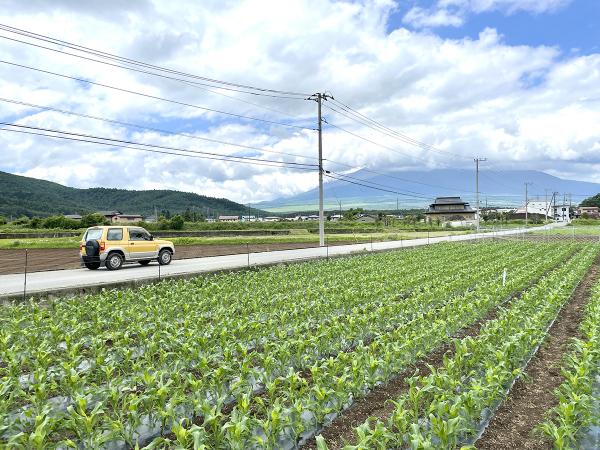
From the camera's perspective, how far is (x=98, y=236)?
2014 cm

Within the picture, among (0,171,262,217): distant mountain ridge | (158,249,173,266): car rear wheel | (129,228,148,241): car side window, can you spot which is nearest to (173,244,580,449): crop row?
(129,228,148,241): car side window

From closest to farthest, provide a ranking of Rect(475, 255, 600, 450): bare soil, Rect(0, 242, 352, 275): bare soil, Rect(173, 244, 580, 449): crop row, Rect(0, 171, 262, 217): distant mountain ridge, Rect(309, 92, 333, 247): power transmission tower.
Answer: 1. Rect(173, 244, 580, 449): crop row
2. Rect(475, 255, 600, 450): bare soil
3. Rect(0, 242, 352, 275): bare soil
4. Rect(309, 92, 333, 247): power transmission tower
5. Rect(0, 171, 262, 217): distant mountain ridge

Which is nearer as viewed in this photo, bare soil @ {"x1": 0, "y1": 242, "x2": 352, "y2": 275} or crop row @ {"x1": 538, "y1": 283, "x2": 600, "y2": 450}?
crop row @ {"x1": 538, "y1": 283, "x2": 600, "y2": 450}

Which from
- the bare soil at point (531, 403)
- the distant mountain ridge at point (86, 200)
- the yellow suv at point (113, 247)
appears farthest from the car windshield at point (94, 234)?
the distant mountain ridge at point (86, 200)

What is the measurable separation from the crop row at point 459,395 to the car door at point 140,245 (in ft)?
54.1

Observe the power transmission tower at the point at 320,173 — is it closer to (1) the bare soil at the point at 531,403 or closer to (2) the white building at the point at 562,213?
(1) the bare soil at the point at 531,403

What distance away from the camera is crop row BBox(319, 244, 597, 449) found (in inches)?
171

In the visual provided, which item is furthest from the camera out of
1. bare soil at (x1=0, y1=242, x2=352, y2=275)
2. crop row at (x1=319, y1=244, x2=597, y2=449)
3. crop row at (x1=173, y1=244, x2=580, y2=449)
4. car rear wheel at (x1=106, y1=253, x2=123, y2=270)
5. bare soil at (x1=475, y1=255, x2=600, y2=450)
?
bare soil at (x1=0, y1=242, x2=352, y2=275)

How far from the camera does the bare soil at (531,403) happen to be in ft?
16.5

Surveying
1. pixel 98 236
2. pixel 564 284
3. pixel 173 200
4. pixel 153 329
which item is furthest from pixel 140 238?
pixel 173 200

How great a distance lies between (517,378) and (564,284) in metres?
7.83

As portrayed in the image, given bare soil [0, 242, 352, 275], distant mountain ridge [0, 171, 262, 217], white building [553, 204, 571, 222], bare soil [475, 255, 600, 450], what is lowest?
bare soil [475, 255, 600, 450]

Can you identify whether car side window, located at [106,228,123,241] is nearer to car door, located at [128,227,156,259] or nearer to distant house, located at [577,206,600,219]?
car door, located at [128,227,156,259]

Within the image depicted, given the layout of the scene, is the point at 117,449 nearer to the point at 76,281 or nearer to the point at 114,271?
the point at 76,281
